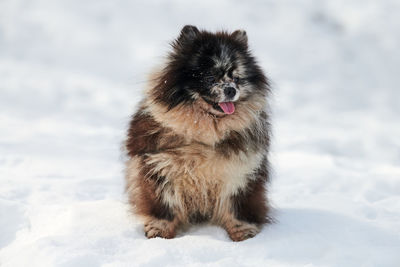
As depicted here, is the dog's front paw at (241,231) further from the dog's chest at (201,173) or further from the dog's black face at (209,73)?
the dog's black face at (209,73)

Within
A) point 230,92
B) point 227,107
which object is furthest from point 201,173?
point 230,92

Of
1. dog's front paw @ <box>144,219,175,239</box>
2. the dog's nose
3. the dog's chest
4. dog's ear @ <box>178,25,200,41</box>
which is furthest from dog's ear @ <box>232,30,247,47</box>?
dog's front paw @ <box>144,219,175,239</box>

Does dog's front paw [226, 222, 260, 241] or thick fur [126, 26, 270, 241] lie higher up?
thick fur [126, 26, 270, 241]

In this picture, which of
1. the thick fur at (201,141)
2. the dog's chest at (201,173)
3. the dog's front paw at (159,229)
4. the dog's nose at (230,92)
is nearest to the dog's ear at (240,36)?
the thick fur at (201,141)

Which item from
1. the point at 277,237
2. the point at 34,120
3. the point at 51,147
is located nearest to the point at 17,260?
the point at 277,237

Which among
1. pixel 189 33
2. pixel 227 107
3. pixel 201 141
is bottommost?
pixel 201 141

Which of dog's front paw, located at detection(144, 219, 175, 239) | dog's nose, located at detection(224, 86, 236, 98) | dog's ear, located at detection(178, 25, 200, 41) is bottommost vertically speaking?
dog's front paw, located at detection(144, 219, 175, 239)

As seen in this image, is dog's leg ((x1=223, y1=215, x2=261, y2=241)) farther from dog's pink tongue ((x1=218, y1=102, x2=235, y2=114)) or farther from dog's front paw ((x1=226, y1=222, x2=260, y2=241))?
dog's pink tongue ((x1=218, y1=102, x2=235, y2=114))

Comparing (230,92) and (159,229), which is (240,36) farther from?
(159,229)

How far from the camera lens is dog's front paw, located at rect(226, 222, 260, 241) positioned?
11.7 feet

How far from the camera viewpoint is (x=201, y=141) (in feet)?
11.2

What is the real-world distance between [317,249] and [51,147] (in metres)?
5.00

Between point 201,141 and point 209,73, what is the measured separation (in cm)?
47

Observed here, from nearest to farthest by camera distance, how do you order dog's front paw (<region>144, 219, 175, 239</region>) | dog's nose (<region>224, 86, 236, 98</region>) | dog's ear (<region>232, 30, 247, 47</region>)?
dog's nose (<region>224, 86, 236, 98</region>) < dog's front paw (<region>144, 219, 175, 239</region>) < dog's ear (<region>232, 30, 247, 47</region>)
